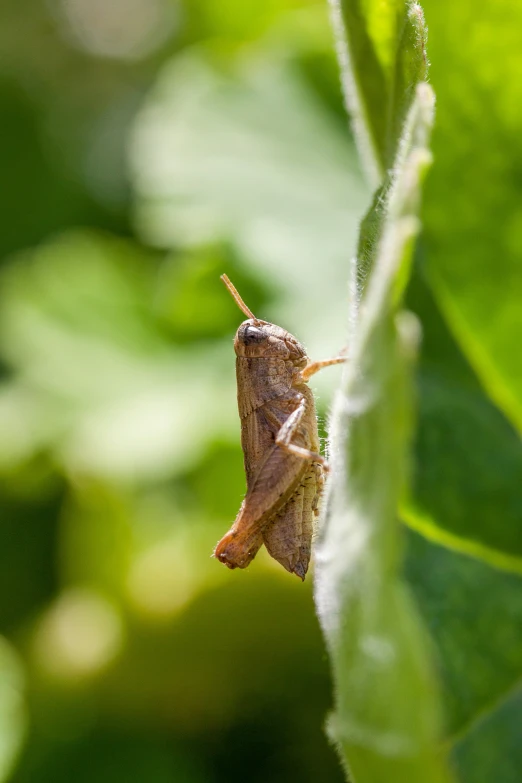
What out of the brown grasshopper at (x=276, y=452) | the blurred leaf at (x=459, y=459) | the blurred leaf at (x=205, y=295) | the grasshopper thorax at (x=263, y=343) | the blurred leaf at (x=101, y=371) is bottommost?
the blurred leaf at (x=101, y=371)

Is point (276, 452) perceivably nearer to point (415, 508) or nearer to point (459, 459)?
point (459, 459)

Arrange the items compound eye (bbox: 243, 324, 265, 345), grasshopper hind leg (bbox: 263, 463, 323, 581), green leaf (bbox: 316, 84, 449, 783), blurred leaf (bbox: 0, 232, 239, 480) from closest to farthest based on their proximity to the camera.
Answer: green leaf (bbox: 316, 84, 449, 783), grasshopper hind leg (bbox: 263, 463, 323, 581), compound eye (bbox: 243, 324, 265, 345), blurred leaf (bbox: 0, 232, 239, 480)

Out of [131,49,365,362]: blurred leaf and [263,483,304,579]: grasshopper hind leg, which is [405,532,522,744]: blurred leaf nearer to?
[263,483,304,579]: grasshopper hind leg

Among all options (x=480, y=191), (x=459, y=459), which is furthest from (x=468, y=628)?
(x=480, y=191)

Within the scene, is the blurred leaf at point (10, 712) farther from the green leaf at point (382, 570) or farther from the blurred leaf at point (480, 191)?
the green leaf at point (382, 570)

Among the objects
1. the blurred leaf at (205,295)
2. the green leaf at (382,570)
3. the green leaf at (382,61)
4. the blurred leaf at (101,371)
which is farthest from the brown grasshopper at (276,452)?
the green leaf at (382,570)

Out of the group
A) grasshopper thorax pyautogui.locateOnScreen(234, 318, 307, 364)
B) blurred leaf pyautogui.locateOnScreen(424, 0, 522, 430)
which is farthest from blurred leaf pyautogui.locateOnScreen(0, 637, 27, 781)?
blurred leaf pyautogui.locateOnScreen(424, 0, 522, 430)

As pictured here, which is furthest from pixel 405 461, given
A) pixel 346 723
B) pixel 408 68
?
pixel 408 68
